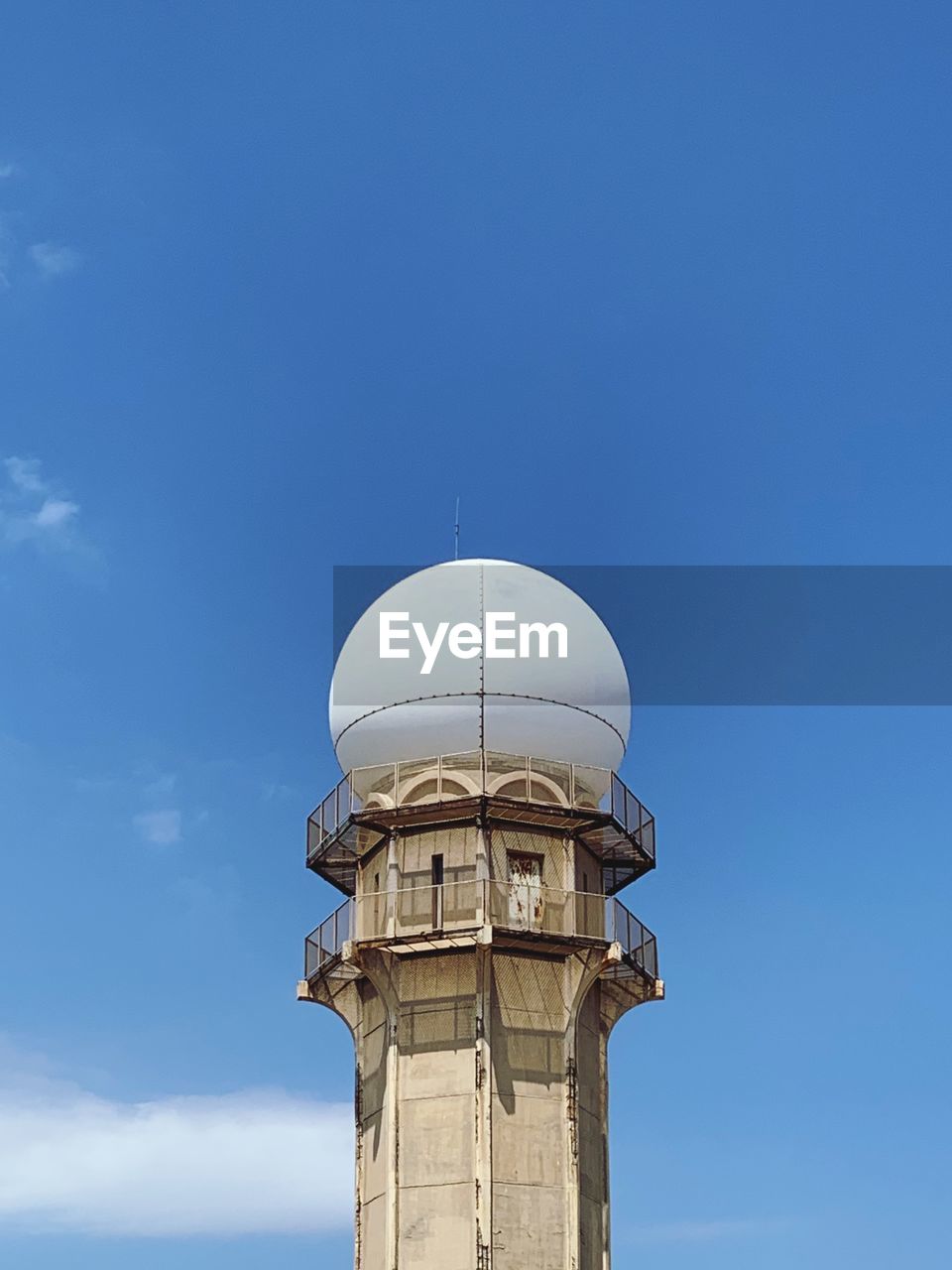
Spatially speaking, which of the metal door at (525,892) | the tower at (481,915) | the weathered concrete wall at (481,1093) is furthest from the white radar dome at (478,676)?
the metal door at (525,892)

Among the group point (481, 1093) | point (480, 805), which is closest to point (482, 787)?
point (480, 805)

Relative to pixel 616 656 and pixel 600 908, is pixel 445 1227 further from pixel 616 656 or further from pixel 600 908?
pixel 616 656

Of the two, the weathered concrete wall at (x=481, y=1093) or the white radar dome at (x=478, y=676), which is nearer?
the weathered concrete wall at (x=481, y=1093)

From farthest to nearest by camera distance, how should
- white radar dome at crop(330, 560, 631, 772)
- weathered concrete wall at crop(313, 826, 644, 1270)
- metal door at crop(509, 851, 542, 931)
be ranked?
white radar dome at crop(330, 560, 631, 772), metal door at crop(509, 851, 542, 931), weathered concrete wall at crop(313, 826, 644, 1270)

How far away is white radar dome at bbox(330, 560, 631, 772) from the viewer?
5734 cm

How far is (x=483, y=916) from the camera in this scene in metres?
55.2

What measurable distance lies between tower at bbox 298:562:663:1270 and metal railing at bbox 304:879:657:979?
6 cm

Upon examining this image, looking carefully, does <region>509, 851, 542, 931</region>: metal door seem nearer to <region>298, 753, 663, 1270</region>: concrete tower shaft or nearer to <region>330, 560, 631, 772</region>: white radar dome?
<region>298, 753, 663, 1270</region>: concrete tower shaft

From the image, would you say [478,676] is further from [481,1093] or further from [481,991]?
[481,1093]

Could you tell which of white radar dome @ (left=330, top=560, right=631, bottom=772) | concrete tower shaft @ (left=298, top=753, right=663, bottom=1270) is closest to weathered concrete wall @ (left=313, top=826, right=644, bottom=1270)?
concrete tower shaft @ (left=298, top=753, right=663, bottom=1270)

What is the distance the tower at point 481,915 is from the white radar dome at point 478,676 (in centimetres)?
6

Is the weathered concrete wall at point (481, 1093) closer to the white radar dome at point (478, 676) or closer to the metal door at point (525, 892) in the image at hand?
the metal door at point (525, 892)

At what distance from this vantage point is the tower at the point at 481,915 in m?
53.7

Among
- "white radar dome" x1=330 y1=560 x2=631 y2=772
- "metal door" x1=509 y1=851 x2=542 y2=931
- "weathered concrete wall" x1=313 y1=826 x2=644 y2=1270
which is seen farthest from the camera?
"white radar dome" x1=330 y1=560 x2=631 y2=772
